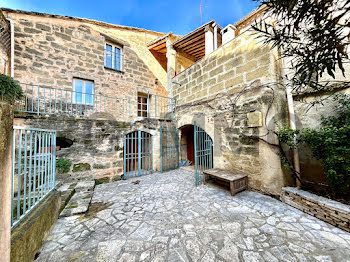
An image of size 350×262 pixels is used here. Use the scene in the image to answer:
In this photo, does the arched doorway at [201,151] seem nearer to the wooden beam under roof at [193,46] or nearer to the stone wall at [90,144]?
the stone wall at [90,144]

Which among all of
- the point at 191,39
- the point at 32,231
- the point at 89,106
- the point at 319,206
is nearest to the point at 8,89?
the point at 89,106

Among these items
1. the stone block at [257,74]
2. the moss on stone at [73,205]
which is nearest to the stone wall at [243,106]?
the stone block at [257,74]

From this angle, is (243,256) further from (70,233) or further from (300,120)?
(300,120)

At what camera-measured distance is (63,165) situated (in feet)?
12.3

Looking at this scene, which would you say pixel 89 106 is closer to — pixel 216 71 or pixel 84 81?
pixel 84 81

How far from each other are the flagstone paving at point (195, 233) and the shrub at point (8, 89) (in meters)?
3.55

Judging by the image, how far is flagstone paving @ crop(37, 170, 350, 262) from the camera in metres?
1.67

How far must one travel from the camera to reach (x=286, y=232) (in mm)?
2020

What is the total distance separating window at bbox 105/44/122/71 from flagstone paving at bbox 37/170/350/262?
6.73m

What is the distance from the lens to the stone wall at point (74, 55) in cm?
541

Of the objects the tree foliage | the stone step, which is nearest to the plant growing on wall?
the tree foliage

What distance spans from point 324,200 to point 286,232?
39.2 inches

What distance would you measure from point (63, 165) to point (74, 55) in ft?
17.1

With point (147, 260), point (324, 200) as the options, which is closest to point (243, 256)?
point (147, 260)
